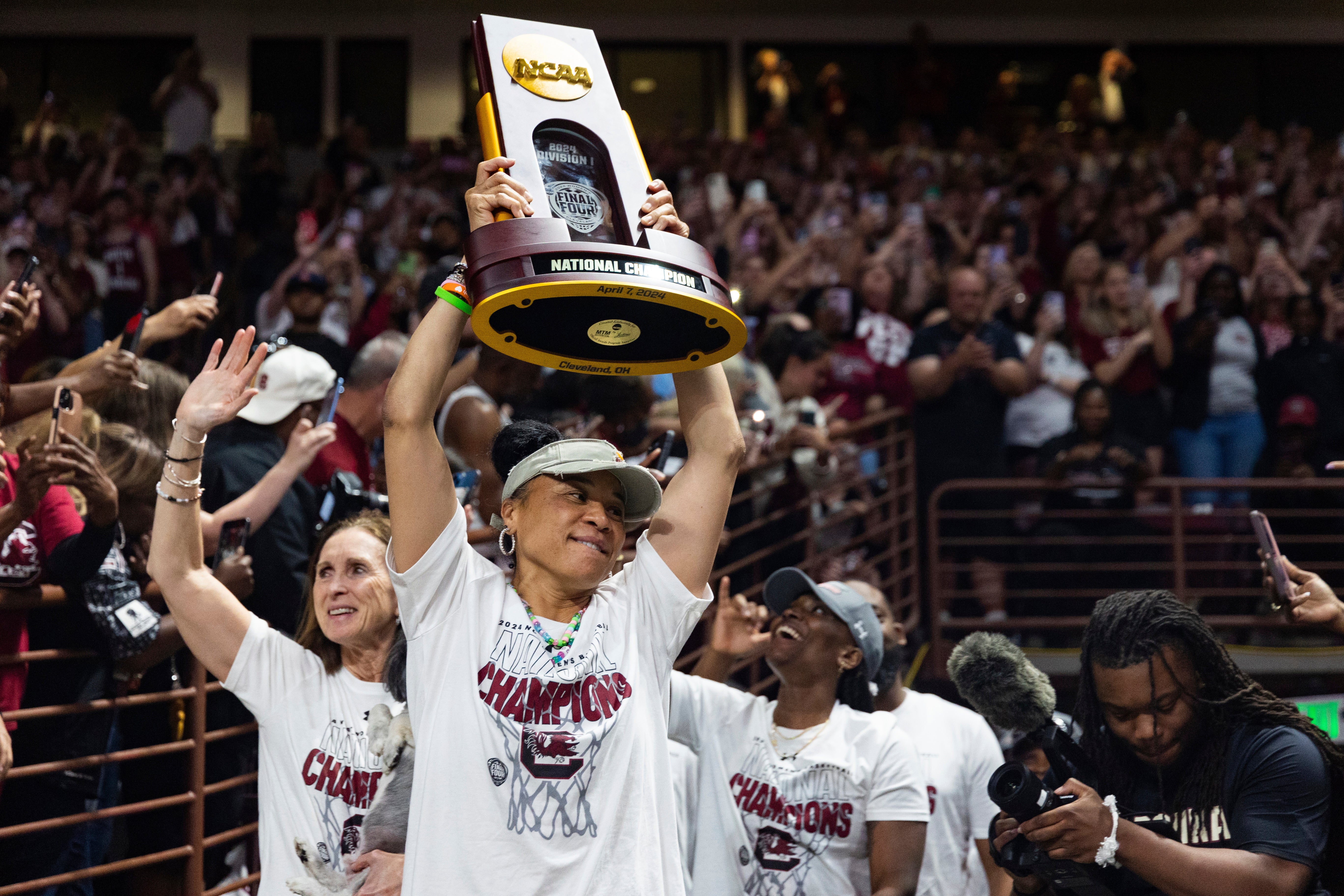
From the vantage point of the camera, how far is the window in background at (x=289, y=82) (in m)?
15.5

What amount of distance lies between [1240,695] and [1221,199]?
28.5 ft

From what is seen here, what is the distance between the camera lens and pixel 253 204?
10.8m

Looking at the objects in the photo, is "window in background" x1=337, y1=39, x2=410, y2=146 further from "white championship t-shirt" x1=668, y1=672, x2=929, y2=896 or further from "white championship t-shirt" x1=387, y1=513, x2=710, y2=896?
"white championship t-shirt" x1=387, y1=513, x2=710, y2=896

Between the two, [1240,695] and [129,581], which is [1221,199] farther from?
[129,581]

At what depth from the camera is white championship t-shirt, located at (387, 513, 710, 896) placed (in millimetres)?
2463

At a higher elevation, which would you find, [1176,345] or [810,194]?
[810,194]

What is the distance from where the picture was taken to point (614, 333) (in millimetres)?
2609

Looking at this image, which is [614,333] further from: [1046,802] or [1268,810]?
[1268,810]

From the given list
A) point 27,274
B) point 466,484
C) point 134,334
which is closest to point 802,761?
point 466,484

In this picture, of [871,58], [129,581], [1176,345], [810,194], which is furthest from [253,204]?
[871,58]

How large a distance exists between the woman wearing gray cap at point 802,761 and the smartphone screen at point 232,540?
1266 mm

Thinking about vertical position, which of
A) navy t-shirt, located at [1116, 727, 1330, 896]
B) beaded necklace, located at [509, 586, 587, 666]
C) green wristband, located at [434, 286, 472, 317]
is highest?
green wristband, located at [434, 286, 472, 317]

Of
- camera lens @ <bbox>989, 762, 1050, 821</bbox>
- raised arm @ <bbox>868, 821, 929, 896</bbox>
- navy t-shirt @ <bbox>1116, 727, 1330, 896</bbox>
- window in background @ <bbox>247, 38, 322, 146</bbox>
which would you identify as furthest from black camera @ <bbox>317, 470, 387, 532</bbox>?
window in background @ <bbox>247, 38, 322, 146</bbox>

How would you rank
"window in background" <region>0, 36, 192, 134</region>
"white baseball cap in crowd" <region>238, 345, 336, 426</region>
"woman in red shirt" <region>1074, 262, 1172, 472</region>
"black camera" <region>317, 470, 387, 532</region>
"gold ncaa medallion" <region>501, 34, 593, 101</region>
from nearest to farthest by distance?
"gold ncaa medallion" <region>501, 34, 593, 101</region>
"black camera" <region>317, 470, 387, 532</region>
"white baseball cap in crowd" <region>238, 345, 336, 426</region>
"woman in red shirt" <region>1074, 262, 1172, 472</region>
"window in background" <region>0, 36, 192, 134</region>
